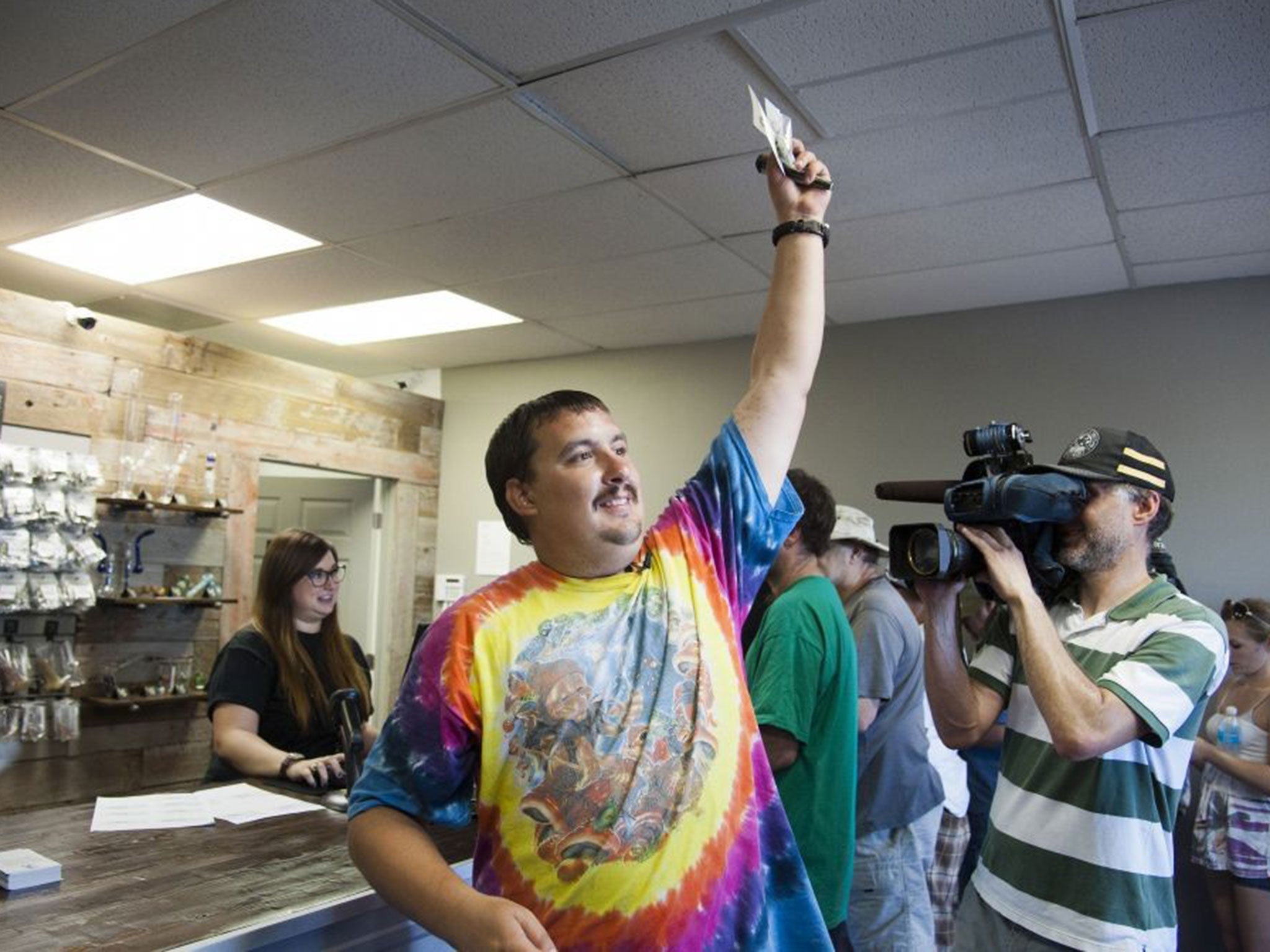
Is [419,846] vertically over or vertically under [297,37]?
under

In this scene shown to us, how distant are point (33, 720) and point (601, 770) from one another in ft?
10.5

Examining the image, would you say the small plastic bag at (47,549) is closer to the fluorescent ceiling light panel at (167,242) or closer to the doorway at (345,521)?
the fluorescent ceiling light panel at (167,242)

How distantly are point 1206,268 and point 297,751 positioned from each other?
343cm

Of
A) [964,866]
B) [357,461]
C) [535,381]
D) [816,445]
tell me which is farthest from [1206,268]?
[357,461]

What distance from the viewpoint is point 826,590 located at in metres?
2.07

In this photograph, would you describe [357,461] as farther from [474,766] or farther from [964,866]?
[474,766]

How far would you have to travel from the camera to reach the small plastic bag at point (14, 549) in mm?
3236

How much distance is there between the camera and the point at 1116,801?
140 centimetres

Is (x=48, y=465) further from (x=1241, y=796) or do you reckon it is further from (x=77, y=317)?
(x=1241, y=796)

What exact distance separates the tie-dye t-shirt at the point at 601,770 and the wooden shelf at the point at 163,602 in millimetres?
3029

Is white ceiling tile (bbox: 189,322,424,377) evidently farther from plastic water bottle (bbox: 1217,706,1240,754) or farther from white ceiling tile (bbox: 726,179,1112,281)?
plastic water bottle (bbox: 1217,706,1240,754)

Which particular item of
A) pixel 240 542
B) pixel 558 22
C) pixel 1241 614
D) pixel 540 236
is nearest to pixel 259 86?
pixel 558 22

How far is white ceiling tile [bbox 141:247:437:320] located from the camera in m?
3.64

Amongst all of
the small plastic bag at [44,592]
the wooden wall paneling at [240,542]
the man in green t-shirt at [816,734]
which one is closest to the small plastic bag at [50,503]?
the small plastic bag at [44,592]
